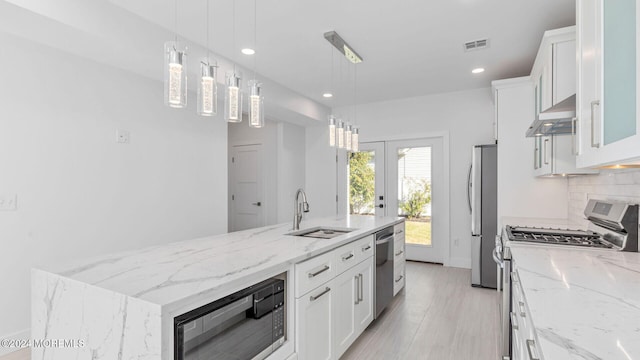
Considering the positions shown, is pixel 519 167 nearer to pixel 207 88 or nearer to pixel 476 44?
pixel 476 44

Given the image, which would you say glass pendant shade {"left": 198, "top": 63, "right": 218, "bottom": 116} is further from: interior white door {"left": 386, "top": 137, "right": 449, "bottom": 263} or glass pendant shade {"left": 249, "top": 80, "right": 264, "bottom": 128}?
interior white door {"left": 386, "top": 137, "right": 449, "bottom": 263}

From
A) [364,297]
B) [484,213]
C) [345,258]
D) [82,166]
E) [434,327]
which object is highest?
[82,166]

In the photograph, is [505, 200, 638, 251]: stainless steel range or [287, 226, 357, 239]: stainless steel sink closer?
[505, 200, 638, 251]: stainless steel range

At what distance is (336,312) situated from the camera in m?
2.09

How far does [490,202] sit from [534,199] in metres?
0.45

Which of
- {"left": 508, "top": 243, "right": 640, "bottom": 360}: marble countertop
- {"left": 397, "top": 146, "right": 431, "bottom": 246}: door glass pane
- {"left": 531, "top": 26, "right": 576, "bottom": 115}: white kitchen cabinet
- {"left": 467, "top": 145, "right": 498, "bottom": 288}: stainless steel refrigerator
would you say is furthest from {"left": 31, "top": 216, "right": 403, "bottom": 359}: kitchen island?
{"left": 397, "top": 146, "right": 431, "bottom": 246}: door glass pane

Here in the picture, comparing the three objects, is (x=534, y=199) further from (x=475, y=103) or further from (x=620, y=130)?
(x=620, y=130)

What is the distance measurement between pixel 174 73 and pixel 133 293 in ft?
3.72

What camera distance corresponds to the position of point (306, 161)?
Answer: 619 cm

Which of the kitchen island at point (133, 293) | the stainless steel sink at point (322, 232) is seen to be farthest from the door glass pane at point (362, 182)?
the kitchen island at point (133, 293)

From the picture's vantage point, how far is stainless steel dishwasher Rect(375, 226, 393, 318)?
2830 mm

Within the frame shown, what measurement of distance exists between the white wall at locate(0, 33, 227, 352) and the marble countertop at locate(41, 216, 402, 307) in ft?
5.09

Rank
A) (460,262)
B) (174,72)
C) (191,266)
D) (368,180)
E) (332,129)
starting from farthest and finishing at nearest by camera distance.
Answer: (368,180) → (460,262) → (332,129) → (174,72) → (191,266)

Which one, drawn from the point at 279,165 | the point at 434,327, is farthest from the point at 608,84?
the point at 279,165
